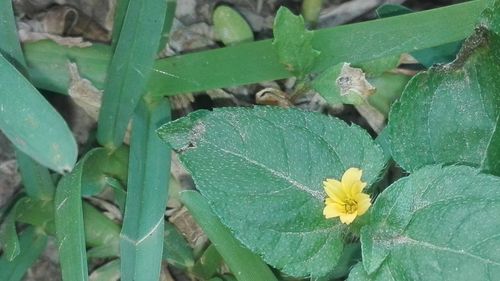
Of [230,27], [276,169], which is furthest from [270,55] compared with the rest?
[276,169]

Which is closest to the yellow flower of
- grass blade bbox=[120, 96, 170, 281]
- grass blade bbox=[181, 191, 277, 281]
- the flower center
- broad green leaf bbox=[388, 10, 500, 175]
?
the flower center

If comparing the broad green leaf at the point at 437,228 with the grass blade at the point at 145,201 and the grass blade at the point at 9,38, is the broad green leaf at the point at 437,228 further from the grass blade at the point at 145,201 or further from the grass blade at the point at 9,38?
the grass blade at the point at 9,38

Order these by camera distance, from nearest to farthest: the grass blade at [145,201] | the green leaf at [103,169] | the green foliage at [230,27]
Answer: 1. the grass blade at [145,201]
2. the green leaf at [103,169]
3. the green foliage at [230,27]

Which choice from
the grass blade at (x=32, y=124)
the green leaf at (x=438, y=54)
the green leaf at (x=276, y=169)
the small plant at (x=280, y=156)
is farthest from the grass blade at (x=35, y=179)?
the green leaf at (x=438, y=54)

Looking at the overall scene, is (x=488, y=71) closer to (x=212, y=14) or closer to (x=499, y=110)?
(x=499, y=110)

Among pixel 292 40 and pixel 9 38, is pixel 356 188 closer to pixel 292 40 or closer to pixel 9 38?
pixel 292 40

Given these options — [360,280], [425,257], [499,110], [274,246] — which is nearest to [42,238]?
[274,246]
